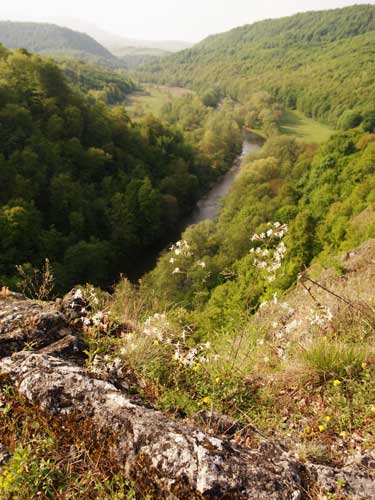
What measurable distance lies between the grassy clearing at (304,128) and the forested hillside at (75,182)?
38590 mm

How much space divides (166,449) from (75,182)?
38.8 metres

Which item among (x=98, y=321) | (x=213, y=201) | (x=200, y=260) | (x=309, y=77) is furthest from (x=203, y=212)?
(x=309, y=77)

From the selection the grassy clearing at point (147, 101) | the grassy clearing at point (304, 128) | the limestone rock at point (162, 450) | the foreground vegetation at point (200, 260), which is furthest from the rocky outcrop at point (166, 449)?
the grassy clearing at point (147, 101)

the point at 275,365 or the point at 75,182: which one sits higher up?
the point at 275,365

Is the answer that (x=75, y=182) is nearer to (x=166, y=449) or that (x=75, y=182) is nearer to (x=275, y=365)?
(x=275, y=365)

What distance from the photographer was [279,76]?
145250mm

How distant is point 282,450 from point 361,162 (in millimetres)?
32612

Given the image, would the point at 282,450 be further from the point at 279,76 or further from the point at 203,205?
the point at 279,76

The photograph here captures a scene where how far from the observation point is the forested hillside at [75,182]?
3028 cm

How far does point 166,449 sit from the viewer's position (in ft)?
9.00

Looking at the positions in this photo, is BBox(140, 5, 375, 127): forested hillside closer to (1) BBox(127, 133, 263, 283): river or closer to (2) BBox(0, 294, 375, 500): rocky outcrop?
(1) BBox(127, 133, 263, 283): river

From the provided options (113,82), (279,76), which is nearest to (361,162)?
(113,82)

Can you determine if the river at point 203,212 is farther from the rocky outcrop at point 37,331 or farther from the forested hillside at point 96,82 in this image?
the forested hillside at point 96,82

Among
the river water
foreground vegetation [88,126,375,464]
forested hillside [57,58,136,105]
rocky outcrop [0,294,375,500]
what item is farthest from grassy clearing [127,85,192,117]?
rocky outcrop [0,294,375,500]
